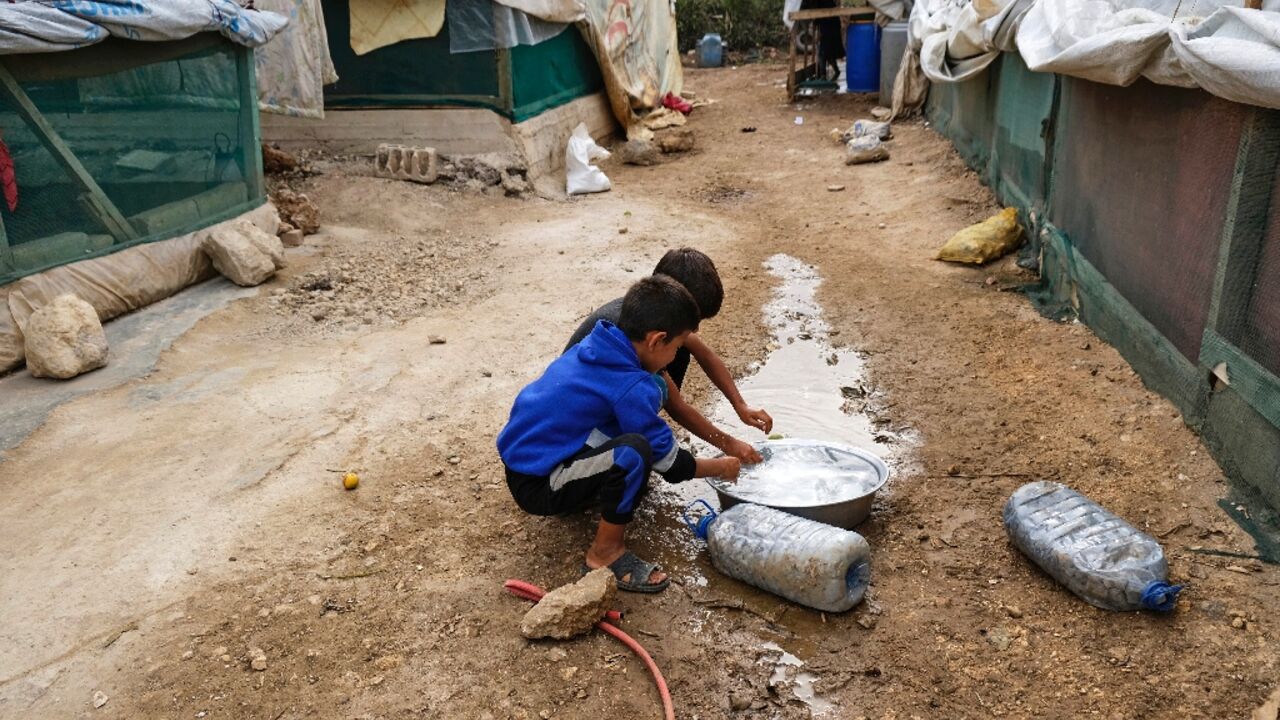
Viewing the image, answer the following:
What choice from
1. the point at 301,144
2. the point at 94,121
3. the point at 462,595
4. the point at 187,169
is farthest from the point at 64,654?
the point at 301,144

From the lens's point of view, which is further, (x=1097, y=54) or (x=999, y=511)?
(x=1097, y=54)

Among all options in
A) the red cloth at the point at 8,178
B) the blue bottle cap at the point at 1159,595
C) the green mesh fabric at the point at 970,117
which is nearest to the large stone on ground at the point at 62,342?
the red cloth at the point at 8,178

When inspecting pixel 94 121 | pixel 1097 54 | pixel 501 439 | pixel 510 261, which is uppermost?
pixel 1097 54

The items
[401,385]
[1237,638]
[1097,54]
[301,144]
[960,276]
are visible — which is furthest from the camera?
[301,144]

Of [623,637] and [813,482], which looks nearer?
[623,637]

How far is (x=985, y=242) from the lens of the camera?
662cm

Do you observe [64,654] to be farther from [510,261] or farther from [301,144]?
[301,144]

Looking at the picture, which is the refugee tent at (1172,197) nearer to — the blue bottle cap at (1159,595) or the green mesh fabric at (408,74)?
the blue bottle cap at (1159,595)

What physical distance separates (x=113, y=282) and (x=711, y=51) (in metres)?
15.4

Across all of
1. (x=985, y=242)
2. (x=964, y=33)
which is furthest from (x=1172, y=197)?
(x=964, y=33)

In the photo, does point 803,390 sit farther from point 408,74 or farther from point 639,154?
point 639,154

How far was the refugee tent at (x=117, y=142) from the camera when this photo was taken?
523cm

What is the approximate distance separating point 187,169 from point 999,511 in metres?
5.64

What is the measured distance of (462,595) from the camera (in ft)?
10.4
